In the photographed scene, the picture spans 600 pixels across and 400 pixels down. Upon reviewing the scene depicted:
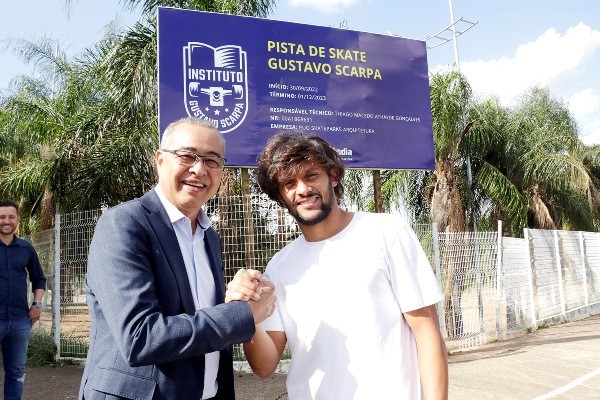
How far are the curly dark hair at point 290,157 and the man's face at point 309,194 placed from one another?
0.08 ft

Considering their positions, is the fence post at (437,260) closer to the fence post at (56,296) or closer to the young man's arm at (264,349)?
the fence post at (56,296)

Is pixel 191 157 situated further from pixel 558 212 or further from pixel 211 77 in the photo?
pixel 558 212

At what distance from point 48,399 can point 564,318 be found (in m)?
9.41

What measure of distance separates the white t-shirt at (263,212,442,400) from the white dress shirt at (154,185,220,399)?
30 cm

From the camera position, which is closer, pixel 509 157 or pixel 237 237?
pixel 237 237

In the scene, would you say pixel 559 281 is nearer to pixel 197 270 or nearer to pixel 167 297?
pixel 197 270

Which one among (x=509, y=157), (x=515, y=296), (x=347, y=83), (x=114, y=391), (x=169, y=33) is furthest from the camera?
(x=509, y=157)

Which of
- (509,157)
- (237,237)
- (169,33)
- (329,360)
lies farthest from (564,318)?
(329,360)

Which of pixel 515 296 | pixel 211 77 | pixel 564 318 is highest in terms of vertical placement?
pixel 211 77

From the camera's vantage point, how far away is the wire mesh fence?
6145mm

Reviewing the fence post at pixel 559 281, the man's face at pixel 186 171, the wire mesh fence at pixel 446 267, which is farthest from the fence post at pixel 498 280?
the man's face at pixel 186 171

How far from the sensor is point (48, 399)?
532 cm

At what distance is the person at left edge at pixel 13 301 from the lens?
447 centimetres

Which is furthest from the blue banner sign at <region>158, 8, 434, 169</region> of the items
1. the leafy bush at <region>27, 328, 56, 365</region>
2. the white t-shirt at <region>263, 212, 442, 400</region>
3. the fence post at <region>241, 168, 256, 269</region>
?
the white t-shirt at <region>263, 212, 442, 400</region>
